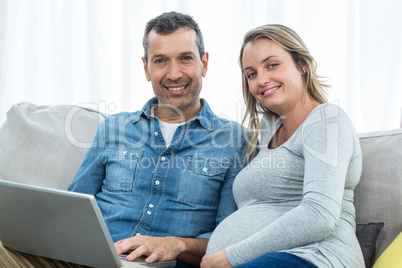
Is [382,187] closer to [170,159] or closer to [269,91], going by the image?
[269,91]

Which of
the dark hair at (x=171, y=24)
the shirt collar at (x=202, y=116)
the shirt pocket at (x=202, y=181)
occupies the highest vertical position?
the dark hair at (x=171, y=24)

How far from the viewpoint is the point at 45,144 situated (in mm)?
1768

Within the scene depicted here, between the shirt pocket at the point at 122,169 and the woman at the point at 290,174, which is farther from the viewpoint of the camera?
the shirt pocket at the point at 122,169

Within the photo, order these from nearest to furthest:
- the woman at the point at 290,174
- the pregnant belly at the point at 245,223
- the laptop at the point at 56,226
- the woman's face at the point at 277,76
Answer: the laptop at the point at 56,226, the woman at the point at 290,174, the pregnant belly at the point at 245,223, the woman's face at the point at 277,76

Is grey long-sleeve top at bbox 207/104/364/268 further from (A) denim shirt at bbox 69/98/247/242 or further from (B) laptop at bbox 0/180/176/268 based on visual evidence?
(B) laptop at bbox 0/180/176/268

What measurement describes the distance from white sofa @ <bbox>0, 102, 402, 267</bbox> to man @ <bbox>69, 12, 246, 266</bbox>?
0.40 feet

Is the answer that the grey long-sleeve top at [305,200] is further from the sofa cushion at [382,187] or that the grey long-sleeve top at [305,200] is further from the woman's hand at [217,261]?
the sofa cushion at [382,187]

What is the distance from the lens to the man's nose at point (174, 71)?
1.68 m

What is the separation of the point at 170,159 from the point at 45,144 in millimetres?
567

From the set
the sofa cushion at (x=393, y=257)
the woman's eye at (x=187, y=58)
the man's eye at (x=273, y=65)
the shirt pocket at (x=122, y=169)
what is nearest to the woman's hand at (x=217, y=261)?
the sofa cushion at (x=393, y=257)

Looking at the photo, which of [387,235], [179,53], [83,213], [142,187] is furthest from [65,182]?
[387,235]

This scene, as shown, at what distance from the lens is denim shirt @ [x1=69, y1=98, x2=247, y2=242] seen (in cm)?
152

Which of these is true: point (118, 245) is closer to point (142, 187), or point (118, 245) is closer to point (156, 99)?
point (142, 187)

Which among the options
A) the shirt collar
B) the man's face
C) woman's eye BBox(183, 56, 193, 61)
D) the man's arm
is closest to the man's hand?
the man's arm
